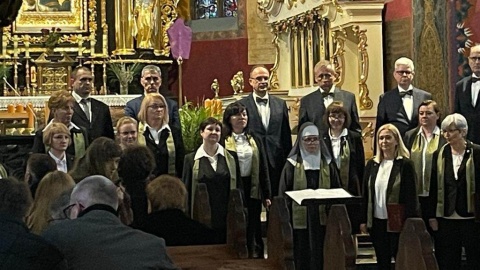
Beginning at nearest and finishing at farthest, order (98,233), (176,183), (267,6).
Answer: (98,233)
(176,183)
(267,6)

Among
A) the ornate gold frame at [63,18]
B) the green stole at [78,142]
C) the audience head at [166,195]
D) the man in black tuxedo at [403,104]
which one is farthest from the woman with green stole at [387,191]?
the ornate gold frame at [63,18]

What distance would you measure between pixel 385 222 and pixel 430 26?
11.9ft

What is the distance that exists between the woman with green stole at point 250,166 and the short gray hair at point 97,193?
4.00 metres

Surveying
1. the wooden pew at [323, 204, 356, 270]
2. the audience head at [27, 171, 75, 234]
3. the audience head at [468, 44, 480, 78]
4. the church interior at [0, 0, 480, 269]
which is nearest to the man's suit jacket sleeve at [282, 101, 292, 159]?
the audience head at [468, 44, 480, 78]

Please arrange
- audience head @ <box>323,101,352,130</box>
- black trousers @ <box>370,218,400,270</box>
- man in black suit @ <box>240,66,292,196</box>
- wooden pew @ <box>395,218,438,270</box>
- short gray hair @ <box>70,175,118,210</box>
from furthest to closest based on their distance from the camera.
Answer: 1. man in black suit @ <box>240,66,292,196</box>
2. audience head @ <box>323,101,352,130</box>
3. black trousers @ <box>370,218,400,270</box>
4. wooden pew @ <box>395,218,438,270</box>
5. short gray hair @ <box>70,175,118,210</box>

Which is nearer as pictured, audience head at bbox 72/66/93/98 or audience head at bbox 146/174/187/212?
Result: audience head at bbox 146/174/187/212

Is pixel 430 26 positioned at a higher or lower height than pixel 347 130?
higher

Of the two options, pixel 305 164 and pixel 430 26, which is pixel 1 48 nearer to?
pixel 430 26

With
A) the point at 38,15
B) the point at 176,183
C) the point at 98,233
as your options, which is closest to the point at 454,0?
the point at 176,183

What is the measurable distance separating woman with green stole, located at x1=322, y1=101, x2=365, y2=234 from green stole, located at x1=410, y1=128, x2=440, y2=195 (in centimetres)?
45

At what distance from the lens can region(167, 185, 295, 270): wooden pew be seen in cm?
533

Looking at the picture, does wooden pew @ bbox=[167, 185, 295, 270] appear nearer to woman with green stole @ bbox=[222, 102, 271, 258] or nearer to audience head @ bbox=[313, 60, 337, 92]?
woman with green stole @ bbox=[222, 102, 271, 258]

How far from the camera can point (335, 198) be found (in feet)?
20.8

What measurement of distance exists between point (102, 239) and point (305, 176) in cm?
382
